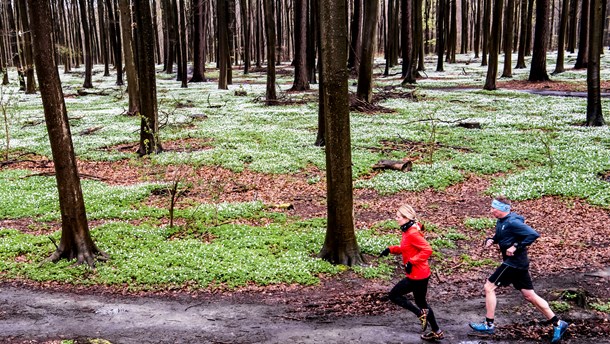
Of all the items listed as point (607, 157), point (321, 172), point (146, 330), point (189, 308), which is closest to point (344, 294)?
point (189, 308)

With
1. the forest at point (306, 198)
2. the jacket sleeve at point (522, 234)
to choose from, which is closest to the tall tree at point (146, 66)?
the forest at point (306, 198)

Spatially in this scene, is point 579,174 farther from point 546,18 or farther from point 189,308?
point 546,18

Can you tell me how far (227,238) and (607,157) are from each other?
11977mm

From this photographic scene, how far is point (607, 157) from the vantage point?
1441cm

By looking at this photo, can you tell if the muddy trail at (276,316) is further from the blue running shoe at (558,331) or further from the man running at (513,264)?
the man running at (513,264)

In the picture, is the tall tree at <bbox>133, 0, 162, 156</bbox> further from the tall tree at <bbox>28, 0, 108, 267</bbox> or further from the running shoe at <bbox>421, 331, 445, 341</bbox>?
the running shoe at <bbox>421, 331, 445, 341</bbox>

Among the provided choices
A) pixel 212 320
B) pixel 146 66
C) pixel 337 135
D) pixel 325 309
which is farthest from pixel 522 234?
pixel 146 66

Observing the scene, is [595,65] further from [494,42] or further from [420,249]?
[420,249]

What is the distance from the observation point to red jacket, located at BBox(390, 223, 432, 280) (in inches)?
240

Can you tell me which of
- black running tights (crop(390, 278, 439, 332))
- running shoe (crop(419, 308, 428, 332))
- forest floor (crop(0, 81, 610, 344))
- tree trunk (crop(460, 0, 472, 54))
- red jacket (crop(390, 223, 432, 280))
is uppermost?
tree trunk (crop(460, 0, 472, 54))

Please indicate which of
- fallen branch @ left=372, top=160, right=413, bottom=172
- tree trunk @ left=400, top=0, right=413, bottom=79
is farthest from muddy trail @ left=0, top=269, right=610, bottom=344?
tree trunk @ left=400, top=0, right=413, bottom=79

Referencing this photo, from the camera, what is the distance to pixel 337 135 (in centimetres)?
823

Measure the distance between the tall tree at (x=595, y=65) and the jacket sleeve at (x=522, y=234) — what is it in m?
14.7

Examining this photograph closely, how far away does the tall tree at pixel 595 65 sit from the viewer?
→ 17.1m
